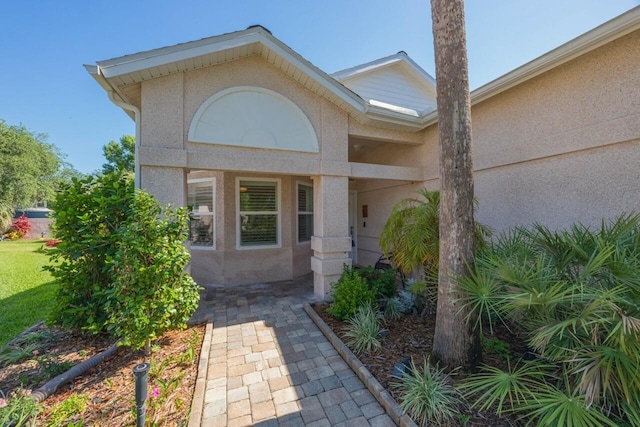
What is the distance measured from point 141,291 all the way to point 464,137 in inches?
210

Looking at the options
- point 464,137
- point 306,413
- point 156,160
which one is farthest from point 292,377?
point 156,160

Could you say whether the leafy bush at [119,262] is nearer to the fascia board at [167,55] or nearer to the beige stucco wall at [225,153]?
the beige stucco wall at [225,153]

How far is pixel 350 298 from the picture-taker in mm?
5391

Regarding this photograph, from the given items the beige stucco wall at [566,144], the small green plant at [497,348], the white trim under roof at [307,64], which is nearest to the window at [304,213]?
the white trim under roof at [307,64]

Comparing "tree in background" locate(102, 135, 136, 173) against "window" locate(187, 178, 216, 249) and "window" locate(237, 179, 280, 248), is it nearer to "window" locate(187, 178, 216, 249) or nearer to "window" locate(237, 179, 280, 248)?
"window" locate(187, 178, 216, 249)

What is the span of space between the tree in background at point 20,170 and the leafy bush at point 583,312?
33.3 m

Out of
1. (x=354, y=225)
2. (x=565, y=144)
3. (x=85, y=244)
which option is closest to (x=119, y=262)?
(x=85, y=244)

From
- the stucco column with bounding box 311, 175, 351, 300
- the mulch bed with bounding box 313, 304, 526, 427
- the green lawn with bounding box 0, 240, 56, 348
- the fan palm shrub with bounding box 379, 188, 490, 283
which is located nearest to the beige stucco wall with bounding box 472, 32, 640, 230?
the fan palm shrub with bounding box 379, 188, 490, 283

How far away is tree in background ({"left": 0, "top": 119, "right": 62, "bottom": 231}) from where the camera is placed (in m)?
21.6

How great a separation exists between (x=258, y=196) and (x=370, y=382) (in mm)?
6571

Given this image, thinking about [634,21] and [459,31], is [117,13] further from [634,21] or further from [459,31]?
[634,21]

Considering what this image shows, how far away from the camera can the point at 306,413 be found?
3.09 m

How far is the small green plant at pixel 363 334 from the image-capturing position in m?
4.27

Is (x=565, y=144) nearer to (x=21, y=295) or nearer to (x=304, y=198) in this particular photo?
(x=304, y=198)
